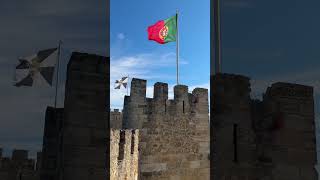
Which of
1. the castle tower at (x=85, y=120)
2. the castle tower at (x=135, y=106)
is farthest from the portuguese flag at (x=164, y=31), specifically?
the castle tower at (x=85, y=120)

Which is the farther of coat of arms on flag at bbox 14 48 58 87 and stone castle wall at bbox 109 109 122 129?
stone castle wall at bbox 109 109 122 129

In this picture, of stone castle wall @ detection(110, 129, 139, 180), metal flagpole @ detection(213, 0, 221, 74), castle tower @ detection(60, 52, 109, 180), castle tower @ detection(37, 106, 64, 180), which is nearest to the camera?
castle tower @ detection(60, 52, 109, 180)

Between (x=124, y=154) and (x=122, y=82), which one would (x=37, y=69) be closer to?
(x=124, y=154)

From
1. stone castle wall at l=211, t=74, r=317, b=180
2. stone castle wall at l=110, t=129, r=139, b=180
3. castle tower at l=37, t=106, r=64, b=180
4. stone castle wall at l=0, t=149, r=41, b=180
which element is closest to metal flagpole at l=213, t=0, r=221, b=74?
stone castle wall at l=211, t=74, r=317, b=180

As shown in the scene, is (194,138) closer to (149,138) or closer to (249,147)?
(149,138)

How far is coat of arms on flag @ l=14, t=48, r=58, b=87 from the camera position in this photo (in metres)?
5.80

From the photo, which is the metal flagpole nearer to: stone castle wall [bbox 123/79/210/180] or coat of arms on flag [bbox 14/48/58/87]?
coat of arms on flag [bbox 14/48/58/87]

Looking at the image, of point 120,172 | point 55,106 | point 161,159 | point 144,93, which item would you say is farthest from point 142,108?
point 55,106

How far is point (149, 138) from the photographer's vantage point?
16.3 m

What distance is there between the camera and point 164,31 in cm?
1892

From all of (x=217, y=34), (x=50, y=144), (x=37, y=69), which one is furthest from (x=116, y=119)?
(x=217, y=34)

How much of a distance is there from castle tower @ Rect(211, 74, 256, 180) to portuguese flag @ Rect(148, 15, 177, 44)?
546 inches

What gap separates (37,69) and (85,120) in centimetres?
192

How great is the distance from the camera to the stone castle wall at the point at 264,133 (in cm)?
471
